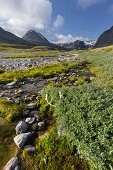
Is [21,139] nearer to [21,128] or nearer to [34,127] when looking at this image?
[21,128]

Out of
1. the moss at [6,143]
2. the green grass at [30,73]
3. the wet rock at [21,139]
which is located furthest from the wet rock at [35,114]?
the green grass at [30,73]

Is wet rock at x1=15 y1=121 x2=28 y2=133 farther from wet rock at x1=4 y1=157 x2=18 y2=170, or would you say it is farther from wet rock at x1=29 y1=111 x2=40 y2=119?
wet rock at x1=4 y1=157 x2=18 y2=170

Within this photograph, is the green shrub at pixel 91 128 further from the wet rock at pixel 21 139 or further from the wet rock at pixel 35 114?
the wet rock at pixel 35 114

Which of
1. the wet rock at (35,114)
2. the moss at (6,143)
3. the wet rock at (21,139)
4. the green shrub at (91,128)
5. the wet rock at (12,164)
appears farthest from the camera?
the wet rock at (35,114)

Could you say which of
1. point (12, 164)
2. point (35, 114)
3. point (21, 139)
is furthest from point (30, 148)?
point (35, 114)

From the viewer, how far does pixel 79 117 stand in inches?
133

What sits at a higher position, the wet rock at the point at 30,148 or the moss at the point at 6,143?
the wet rock at the point at 30,148

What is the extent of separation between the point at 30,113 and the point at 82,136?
12.6 feet

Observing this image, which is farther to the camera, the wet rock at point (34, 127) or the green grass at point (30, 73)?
the green grass at point (30, 73)

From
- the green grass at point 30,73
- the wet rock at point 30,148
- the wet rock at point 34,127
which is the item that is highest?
the green grass at point 30,73

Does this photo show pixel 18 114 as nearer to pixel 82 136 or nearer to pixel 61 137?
pixel 61 137

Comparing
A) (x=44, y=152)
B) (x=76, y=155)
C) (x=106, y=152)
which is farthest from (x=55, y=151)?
(x=106, y=152)

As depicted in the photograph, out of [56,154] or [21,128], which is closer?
[56,154]

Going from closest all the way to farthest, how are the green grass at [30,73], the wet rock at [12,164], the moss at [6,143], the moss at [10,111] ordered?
1. the wet rock at [12,164]
2. the moss at [6,143]
3. the moss at [10,111]
4. the green grass at [30,73]
